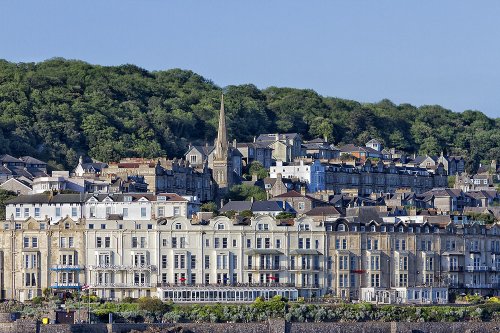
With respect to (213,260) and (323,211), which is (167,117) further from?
(213,260)

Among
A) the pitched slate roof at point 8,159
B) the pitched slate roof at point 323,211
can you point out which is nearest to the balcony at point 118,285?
the pitched slate roof at point 323,211

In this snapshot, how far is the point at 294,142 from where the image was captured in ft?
438

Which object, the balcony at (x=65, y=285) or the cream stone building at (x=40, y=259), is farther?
the cream stone building at (x=40, y=259)

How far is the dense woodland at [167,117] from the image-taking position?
428 feet

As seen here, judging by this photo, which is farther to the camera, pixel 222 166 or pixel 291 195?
pixel 222 166

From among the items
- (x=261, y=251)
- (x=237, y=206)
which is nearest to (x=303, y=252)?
(x=261, y=251)

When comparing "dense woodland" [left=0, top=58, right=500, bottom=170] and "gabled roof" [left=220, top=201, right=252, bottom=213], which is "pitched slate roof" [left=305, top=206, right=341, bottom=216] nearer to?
"gabled roof" [left=220, top=201, right=252, bottom=213]

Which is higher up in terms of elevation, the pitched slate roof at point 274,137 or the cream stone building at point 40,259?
the pitched slate roof at point 274,137

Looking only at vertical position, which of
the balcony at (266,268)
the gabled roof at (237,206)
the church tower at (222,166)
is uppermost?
the church tower at (222,166)

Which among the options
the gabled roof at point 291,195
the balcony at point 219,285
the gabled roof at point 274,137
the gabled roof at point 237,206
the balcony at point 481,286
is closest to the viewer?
the balcony at point 219,285

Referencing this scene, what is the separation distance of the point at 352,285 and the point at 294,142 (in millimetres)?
46192

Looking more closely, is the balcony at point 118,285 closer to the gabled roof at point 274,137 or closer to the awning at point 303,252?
the awning at point 303,252

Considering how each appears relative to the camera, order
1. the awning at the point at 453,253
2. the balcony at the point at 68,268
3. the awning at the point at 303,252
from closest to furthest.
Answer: the balcony at the point at 68,268
the awning at the point at 303,252
the awning at the point at 453,253

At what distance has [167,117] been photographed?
142 meters
